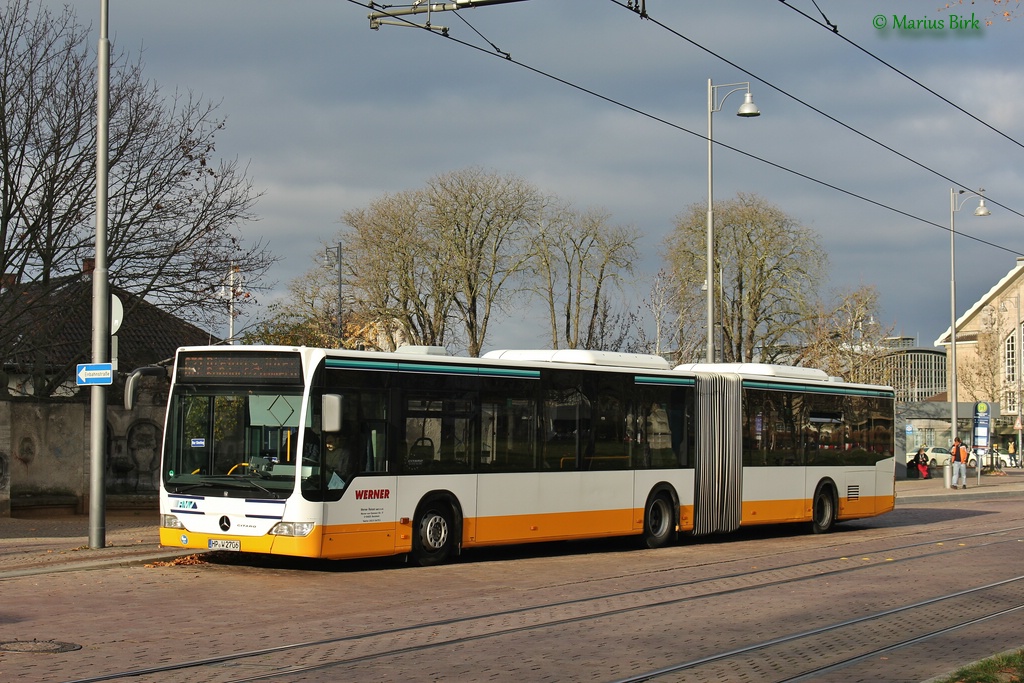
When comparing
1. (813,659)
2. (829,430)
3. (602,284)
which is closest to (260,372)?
(813,659)

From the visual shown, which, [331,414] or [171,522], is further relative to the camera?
[171,522]

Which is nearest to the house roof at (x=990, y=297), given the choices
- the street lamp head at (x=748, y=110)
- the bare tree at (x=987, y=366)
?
the bare tree at (x=987, y=366)

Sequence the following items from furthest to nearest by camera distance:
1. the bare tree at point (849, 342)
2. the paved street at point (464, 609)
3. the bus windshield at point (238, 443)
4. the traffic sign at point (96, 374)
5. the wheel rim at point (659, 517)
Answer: the bare tree at point (849, 342)
the wheel rim at point (659, 517)
the traffic sign at point (96, 374)
the bus windshield at point (238, 443)
the paved street at point (464, 609)

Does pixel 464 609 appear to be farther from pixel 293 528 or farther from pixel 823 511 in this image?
pixel 823 511

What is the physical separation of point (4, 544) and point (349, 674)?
396 inches

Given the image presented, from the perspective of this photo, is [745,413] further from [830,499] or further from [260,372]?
[260,372]

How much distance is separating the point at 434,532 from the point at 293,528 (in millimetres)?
2298

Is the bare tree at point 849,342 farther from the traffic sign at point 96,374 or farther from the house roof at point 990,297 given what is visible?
the traffic sign at point 96,374

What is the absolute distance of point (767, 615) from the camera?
12438mm

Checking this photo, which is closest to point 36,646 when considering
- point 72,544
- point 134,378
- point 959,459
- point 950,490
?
point 134,378

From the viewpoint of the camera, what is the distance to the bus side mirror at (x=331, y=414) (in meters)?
14.5

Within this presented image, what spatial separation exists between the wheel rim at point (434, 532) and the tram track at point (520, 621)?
227cm

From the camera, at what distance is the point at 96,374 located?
54.9 feet

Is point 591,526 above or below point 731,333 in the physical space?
below
